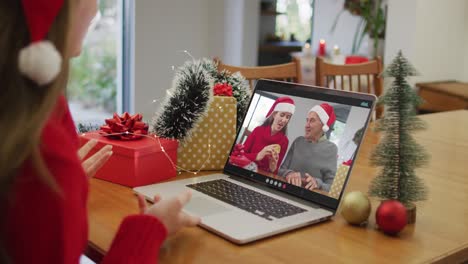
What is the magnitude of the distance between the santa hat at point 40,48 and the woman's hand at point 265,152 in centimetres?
62

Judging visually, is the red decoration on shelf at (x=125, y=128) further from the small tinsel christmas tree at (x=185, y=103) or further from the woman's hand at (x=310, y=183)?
the woman's hand at (x=310, y=183)

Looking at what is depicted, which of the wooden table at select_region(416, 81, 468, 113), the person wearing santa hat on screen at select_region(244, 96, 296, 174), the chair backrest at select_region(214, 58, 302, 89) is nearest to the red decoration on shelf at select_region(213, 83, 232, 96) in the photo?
the person wearing santa hat on screen at select_region(244, 96, 296, 174)

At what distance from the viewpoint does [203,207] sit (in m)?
1.08

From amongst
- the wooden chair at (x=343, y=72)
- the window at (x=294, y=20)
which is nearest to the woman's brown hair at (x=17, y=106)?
the wooden chair at (x=343, y=72)

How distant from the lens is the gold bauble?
102 centimetres

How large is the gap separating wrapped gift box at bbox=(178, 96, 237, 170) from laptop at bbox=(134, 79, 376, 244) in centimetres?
6

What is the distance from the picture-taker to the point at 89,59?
423 cm

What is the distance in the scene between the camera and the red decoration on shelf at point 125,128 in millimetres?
1299

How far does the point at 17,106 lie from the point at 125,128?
63 cm

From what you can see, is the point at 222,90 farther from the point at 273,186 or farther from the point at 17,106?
the point at 17,106

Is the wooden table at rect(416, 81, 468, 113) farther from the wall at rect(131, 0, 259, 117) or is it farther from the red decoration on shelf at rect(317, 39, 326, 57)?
the wall at rect(131, 0, 259, 117)

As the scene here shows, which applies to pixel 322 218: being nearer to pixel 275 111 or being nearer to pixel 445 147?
pixel 275 111

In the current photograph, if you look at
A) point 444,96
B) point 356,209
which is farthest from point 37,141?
point 444,96

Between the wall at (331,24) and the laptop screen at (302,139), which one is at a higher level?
the wall at (331,24)
